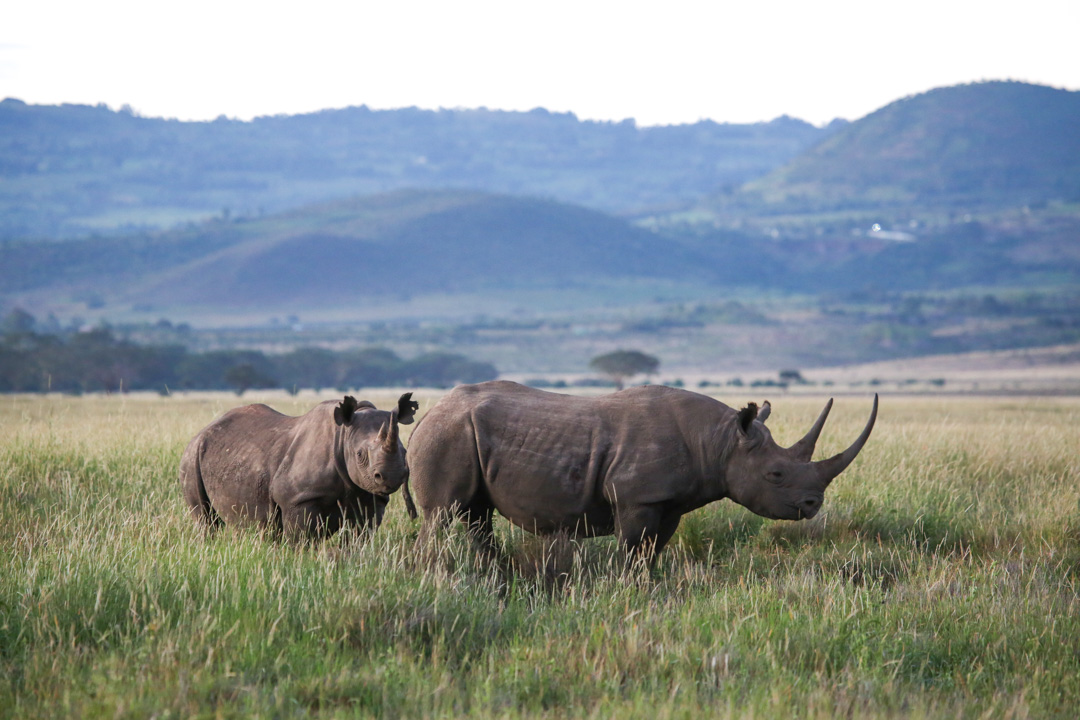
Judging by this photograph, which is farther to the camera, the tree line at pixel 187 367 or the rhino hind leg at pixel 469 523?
the tree line at pixel 187 367

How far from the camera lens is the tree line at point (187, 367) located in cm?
7031

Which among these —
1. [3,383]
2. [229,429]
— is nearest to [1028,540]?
[229,429]

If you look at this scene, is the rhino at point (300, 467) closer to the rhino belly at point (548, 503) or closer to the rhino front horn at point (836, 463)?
the rhino belly at point (548, 503)

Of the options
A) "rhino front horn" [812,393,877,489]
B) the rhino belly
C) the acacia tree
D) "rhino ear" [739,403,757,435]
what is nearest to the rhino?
the rhino belly

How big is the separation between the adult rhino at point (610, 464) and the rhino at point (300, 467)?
38 cm

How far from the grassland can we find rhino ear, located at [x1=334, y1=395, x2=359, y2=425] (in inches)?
30.7

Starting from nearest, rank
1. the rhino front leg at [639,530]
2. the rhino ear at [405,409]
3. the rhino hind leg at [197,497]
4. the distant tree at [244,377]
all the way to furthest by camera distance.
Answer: the rhino ear at [405,409]
the rhino front leg at [639,530]
the rhino hind leg at [197,497]
the distant tree at [244,377]

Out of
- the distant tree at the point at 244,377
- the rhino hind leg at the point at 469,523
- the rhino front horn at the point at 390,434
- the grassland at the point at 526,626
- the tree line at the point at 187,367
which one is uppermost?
the rhino front horn at the point at 390,434

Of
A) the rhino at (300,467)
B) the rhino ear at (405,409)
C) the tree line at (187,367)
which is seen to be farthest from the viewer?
the tree line at (187,367)

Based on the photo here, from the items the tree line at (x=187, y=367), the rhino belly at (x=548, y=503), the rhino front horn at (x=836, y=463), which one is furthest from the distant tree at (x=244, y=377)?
the rhino front horn at (x=836, y=463)

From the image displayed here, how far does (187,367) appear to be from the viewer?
80125 millimetres

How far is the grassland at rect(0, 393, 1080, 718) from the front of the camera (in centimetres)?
542

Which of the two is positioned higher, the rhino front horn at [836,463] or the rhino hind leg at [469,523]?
the rhino front horn at [836,463]

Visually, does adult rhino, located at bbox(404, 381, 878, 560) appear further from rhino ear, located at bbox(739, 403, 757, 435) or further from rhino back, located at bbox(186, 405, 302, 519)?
rhino back, located at bbox(186, 405, 302, 519)
